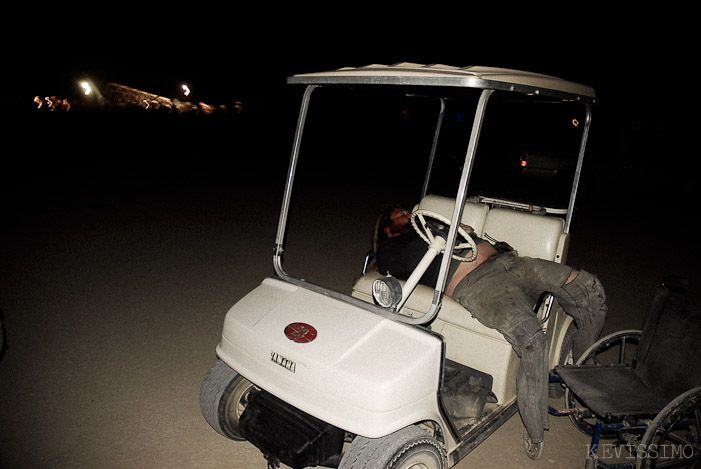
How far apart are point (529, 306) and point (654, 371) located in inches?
35.8

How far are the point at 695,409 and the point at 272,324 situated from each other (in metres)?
2.27

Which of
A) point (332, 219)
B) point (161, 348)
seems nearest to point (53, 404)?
point (161, 348)

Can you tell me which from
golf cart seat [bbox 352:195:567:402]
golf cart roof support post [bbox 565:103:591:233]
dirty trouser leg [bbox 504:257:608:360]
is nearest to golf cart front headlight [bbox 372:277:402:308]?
golf cart seat [bbox 352:195:567:402]

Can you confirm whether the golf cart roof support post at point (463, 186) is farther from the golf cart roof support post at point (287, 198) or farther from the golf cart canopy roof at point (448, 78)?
the golf cart roof support post at point (287, 198)

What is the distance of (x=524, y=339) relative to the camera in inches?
110

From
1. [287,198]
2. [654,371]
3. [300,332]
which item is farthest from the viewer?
[654,371]

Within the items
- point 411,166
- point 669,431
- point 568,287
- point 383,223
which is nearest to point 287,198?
point 383,223

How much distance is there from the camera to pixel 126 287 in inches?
205

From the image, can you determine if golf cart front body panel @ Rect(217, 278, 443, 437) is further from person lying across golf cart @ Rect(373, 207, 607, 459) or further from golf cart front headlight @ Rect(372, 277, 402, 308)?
person lying across golf cart @ Rect(373, 207, 607, 459)

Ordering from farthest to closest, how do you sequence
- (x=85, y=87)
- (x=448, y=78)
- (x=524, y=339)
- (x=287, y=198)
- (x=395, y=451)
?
(x=85, y=87) < (x=287, y=198) < (x=524, y=339) < (x=448, y=78) < (x=395, y=451)

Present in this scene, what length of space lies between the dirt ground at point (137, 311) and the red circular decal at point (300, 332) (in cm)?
105

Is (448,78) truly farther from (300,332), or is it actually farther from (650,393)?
(650,393)

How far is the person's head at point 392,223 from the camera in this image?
3.32m

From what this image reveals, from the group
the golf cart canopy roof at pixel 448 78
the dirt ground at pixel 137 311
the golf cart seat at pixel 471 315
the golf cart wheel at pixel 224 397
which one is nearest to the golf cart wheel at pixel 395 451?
the golf cart seat at pixel 471 315
